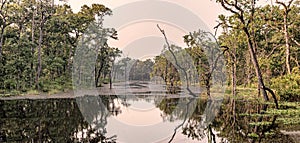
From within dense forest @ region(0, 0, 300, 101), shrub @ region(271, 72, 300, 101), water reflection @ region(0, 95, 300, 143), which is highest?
dense forest @ region(0, 0, 300, 101)

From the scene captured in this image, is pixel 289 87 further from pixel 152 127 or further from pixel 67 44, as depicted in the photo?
pixel 67 44

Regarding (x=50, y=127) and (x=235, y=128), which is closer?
(x=235, y=128)

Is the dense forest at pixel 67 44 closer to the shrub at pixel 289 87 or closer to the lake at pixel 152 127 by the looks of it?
the shrub at pixel 289 87

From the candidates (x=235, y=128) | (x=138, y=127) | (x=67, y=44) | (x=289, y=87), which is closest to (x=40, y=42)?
(x=67, y=44)

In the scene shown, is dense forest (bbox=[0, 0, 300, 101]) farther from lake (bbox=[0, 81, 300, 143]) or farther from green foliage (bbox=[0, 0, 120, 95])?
lake (bbox=[0, 81, 300, 143])

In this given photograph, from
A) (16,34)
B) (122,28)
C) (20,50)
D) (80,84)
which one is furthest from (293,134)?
(80,84)

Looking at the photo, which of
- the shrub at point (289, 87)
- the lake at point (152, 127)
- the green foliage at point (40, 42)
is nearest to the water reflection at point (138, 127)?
the lake at point (152, 127)

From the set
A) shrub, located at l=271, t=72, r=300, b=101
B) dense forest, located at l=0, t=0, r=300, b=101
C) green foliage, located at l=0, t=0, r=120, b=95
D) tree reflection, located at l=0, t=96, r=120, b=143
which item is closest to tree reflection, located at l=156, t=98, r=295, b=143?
tree reflection, located at l=0, t=96, r=120, b=143

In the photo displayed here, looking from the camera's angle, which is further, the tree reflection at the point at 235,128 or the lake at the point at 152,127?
the lake at the point at 152,127

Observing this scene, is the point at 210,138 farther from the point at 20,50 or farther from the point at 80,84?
the point at 80,84

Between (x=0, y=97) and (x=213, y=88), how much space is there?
18.5 m

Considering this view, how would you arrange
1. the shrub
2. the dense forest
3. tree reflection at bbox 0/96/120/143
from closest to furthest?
tree reflection at bbox 0/96/120/143
the shrub
the dense forest

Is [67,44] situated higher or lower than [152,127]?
higher

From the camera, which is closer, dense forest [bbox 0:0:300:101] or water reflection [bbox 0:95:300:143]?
water reflection [bbox 0:95:300:143]
